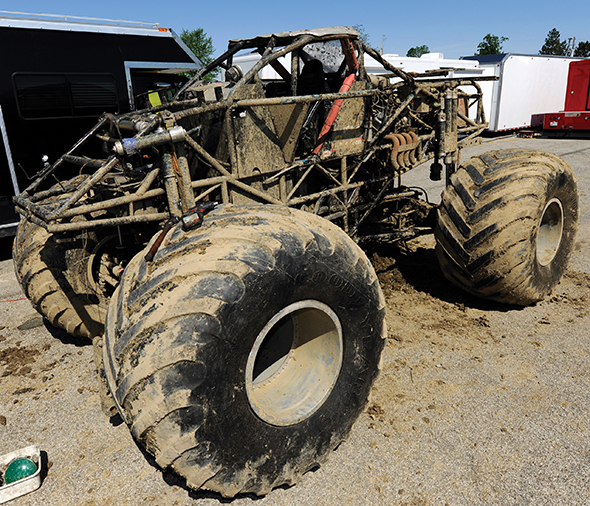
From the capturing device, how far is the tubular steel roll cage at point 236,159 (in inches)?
99.2

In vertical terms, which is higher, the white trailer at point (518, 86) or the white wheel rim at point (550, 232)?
the white trailer at point (518, 86)

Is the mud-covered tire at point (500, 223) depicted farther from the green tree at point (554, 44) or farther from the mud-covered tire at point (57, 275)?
the green tree at point (554, 44)

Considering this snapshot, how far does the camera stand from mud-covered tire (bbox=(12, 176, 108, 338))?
3547 millimetres

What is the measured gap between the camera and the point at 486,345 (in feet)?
12.0

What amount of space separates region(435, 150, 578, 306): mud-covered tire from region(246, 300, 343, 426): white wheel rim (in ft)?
6.22

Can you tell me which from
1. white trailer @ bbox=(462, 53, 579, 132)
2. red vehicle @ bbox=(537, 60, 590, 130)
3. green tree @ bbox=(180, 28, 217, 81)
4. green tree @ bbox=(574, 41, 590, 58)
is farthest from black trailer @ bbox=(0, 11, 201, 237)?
green tree @ bbox=(574, 41, 590, 58)

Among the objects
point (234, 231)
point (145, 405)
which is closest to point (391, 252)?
point (234, 231)

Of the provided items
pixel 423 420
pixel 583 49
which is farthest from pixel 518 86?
pixel 583 49

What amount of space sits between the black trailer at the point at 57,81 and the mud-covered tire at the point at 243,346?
4.87 m

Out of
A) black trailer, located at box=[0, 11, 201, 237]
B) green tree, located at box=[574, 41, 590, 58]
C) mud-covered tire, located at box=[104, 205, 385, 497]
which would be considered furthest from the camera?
green tree, located at box=[574, 41, 590, 58]

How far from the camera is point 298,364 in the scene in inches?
104

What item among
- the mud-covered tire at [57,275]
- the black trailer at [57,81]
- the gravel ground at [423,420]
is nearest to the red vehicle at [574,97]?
the black trailer at [57,81]

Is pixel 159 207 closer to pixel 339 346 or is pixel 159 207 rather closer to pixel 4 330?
pixel 339 346

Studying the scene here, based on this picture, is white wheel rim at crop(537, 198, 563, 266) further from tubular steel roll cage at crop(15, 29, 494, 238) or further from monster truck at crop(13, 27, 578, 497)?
tubular steel roll cage at crop(15, 29, 494, 238)
